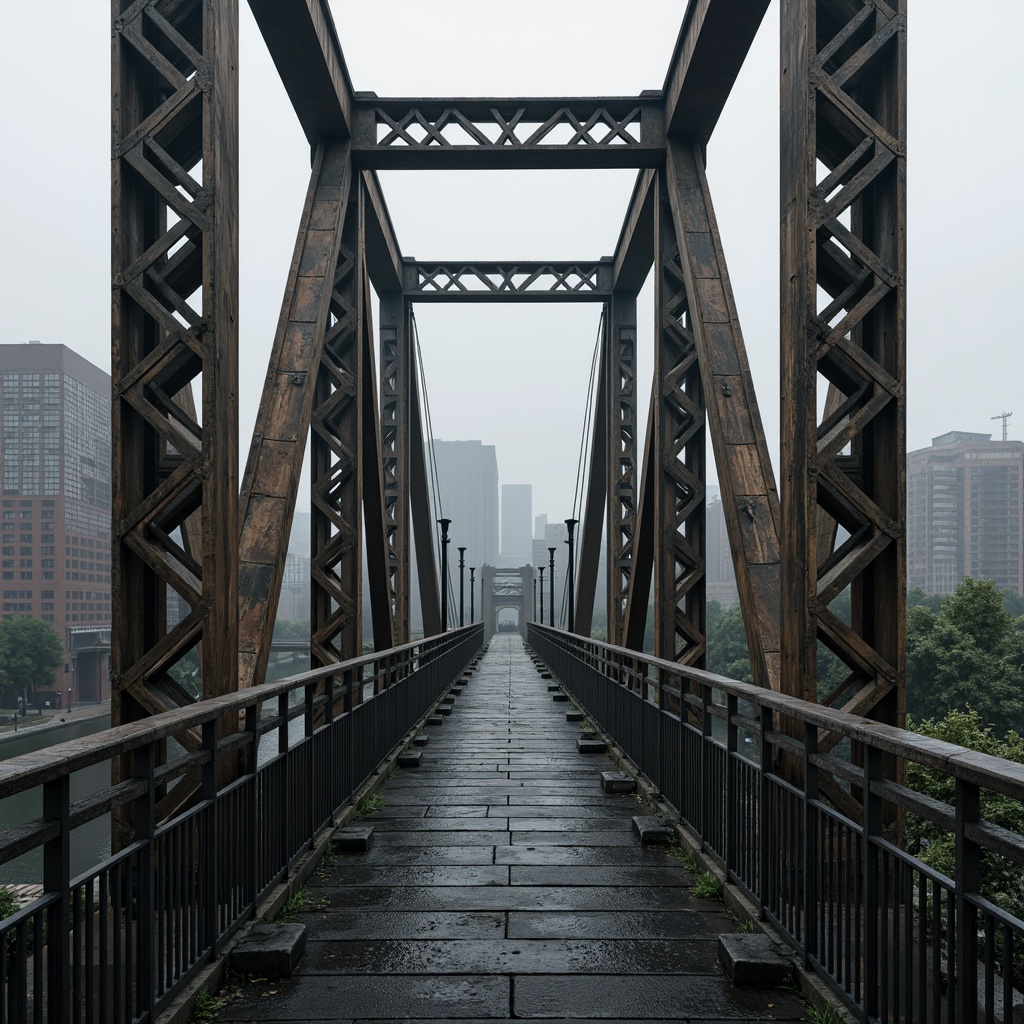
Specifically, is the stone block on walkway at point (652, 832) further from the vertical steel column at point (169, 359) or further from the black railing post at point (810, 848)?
the vertical steel column at point (169, 359)

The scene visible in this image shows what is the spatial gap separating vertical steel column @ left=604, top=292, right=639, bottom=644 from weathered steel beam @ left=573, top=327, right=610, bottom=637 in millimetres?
734

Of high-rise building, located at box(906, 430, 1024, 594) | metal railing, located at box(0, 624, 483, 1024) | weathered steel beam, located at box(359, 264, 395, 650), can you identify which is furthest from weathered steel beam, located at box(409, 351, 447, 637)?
high-rise building, located at box(906, 430, 1024, 594)

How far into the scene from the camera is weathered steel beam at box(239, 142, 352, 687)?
7.14 metres

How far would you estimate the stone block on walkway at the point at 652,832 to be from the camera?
6223mm

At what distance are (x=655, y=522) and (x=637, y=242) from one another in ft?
20.4

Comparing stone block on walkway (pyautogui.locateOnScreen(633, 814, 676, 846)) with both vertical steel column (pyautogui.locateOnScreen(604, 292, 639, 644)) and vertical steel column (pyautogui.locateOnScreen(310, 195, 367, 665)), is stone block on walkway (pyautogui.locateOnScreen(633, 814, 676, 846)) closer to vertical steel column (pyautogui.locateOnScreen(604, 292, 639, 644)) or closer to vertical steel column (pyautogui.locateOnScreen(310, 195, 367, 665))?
vertical steel column (pyautogui.locateOnScreen(310, 195, 367, 665))

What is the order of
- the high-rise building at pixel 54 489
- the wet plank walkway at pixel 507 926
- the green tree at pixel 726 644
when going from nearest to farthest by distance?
the wet plank walkway at pixel 507 926
the green tree at pixel 726 644
the high-rise building at pixel 54 489

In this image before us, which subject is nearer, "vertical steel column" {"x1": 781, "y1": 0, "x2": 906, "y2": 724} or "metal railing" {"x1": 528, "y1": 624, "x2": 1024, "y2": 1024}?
"metal railing" {"x1": 528, "y1": 624, "x2": 1024, "y2": 1024}

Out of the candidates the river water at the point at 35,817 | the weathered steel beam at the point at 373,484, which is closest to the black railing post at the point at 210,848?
the weathered steel beam at the point at 373,484

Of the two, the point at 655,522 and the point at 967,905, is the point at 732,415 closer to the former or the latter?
the point at 655,522

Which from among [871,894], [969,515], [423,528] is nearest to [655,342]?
[871,894]

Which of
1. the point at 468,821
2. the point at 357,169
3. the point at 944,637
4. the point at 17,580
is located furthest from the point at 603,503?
the point at 17,580

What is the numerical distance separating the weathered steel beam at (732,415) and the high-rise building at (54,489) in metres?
84.4

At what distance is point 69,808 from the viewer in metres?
2.67
